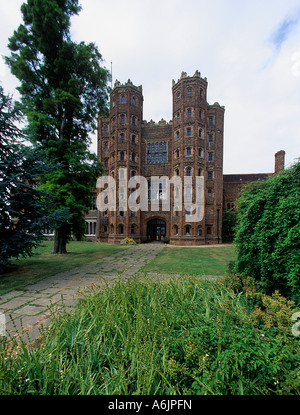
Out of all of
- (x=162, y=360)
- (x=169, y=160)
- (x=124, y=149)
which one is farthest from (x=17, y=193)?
(x=169, y=160)

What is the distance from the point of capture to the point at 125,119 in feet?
78.2

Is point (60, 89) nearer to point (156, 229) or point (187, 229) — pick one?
point (187, 229)

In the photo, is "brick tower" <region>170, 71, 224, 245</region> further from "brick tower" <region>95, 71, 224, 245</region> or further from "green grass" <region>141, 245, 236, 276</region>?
"green grass" <region>141, 245, 236, 276</region>

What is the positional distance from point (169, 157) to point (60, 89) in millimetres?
16721

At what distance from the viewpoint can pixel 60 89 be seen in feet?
33.7

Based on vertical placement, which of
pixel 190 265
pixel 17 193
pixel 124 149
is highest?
pixel 124 149

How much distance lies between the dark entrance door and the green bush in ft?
68.3

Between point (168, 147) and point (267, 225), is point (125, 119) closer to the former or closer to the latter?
point (168, 147)

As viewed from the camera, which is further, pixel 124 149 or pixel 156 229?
pixel 156 229

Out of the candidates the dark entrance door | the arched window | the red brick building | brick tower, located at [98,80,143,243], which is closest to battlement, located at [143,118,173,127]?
the red brick building

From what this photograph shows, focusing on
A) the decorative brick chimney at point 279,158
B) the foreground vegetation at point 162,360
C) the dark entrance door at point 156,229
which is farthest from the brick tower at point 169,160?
the foreground vegetation at point 162,360

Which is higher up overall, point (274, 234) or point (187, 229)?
point (274, 234)
